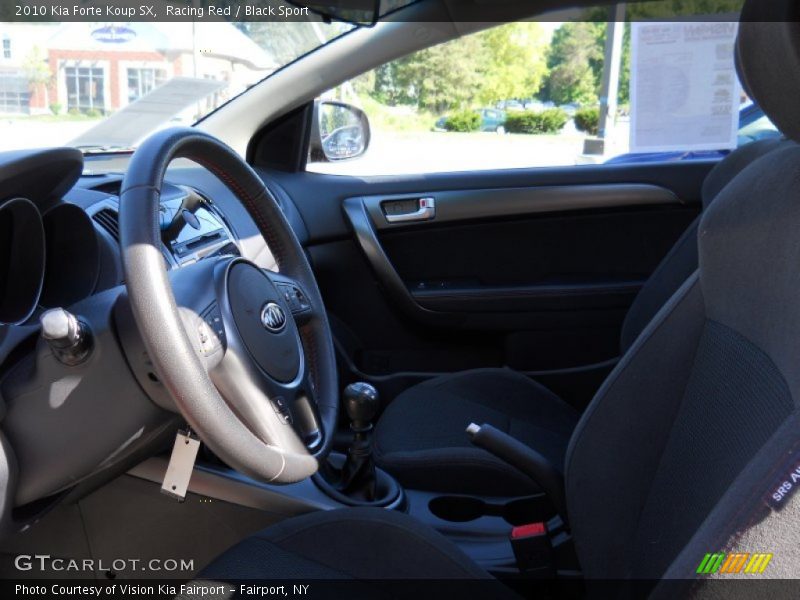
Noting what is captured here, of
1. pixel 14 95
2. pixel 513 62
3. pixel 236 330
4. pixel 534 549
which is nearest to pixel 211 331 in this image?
pixel 236 330

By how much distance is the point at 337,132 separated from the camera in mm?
2525

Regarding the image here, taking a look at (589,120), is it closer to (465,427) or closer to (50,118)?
(465,427)

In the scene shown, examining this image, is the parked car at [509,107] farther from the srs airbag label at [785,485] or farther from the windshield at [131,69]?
the srs airbag label at [785,485]

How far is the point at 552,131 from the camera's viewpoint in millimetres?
2732

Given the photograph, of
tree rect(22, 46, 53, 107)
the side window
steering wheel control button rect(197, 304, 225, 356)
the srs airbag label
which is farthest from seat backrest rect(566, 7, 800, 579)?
tree rect(22, 46, 53, 107)

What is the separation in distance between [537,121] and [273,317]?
5.40 ft

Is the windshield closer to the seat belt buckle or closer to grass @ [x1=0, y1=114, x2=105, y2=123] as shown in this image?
grass @ [x1=0, y1=114, x2=105, y2=123]

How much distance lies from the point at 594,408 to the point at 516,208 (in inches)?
49.5

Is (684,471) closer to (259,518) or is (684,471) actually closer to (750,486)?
(750,486)

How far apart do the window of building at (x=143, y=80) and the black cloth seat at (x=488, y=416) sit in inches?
41.5

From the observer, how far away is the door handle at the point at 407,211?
253 centimetres

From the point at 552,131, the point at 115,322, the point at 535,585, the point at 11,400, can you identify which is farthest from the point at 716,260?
the point at 552,131

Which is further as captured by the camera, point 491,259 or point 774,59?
point 491,259

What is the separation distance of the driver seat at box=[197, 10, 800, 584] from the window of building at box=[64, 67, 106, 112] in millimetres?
1377
